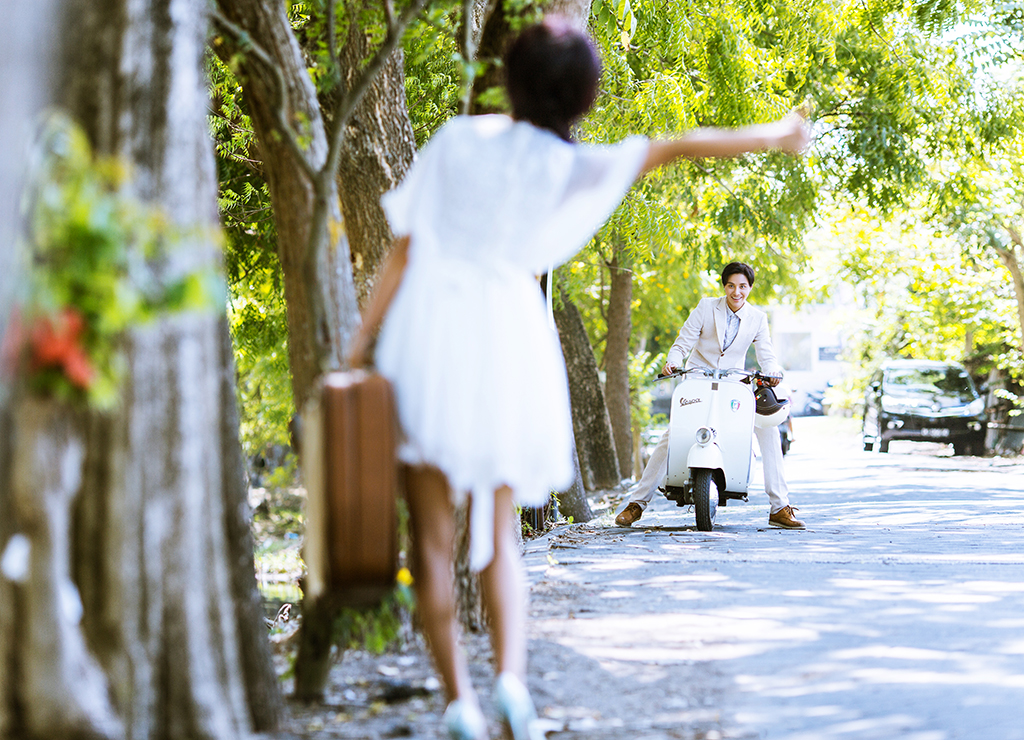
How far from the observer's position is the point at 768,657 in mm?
4418

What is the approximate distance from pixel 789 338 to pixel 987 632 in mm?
70241

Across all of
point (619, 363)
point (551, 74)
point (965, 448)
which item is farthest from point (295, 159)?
point (965, 448)

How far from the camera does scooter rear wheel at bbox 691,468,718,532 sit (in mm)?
8719

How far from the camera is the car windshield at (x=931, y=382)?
23016 mm

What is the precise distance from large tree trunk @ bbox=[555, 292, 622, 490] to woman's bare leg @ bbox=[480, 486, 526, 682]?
10.6 m

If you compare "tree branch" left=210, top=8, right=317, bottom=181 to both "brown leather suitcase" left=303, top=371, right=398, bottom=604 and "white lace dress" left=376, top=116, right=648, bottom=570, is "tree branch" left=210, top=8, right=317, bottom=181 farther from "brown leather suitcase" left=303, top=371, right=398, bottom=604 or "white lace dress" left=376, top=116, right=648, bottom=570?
"brown leather suitcase" left=303, top=371, right=398, bottom=604

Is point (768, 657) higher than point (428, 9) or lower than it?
lower

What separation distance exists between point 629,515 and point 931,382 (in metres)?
16.2

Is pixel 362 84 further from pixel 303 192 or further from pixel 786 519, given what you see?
pixel 786 519

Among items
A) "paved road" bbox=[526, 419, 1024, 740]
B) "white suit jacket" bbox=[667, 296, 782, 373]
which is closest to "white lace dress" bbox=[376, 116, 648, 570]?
"paved road" bbox=[526, 419, 1024, 740]

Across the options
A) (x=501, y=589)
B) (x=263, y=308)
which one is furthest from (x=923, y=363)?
(x=501, y=589)

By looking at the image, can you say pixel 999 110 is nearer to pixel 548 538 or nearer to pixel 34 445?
pixel 548 538

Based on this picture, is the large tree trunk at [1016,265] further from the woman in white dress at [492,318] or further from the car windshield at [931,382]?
the woman in white dress at [492,318]

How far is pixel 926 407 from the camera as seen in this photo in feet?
74.6
